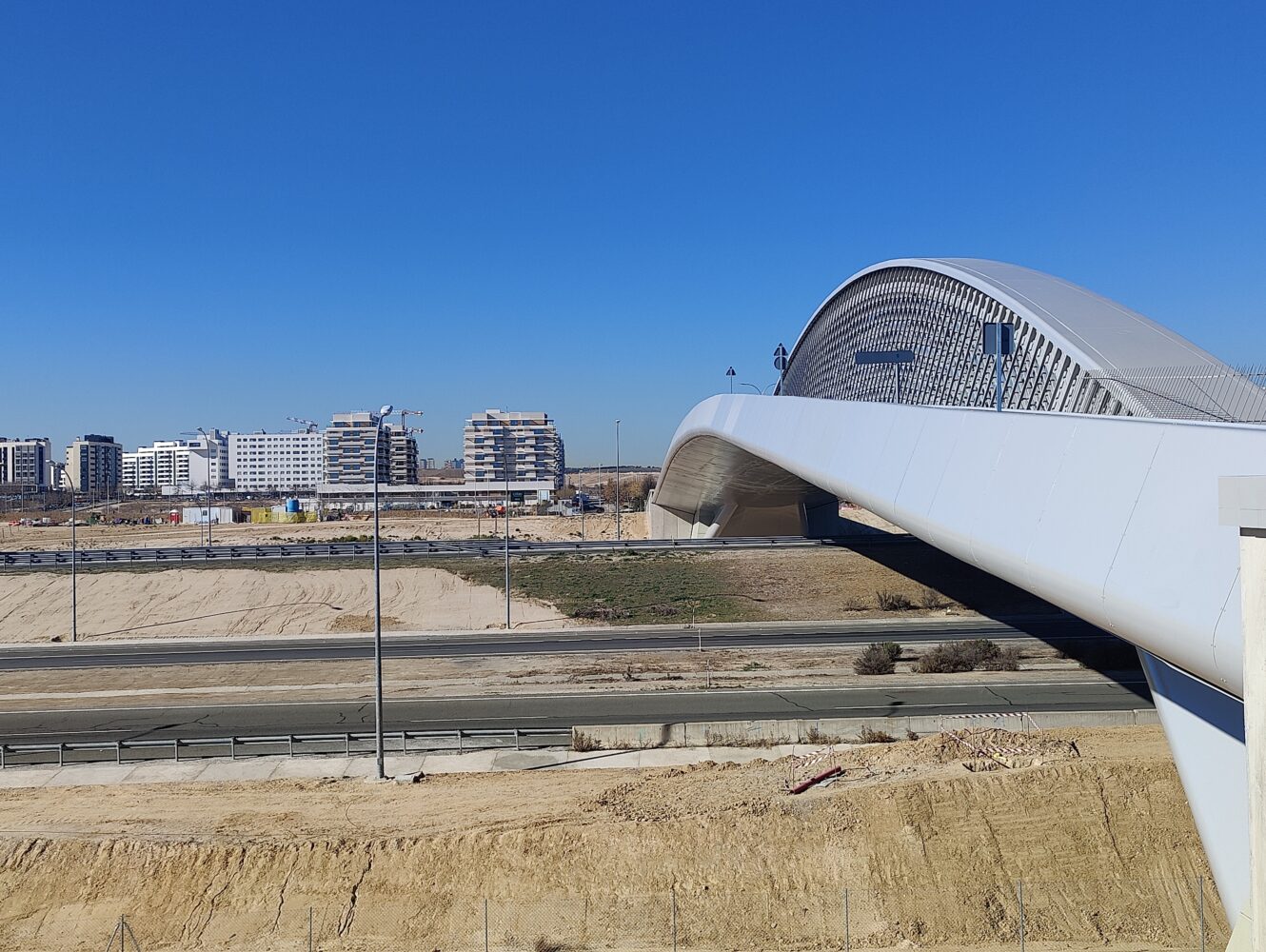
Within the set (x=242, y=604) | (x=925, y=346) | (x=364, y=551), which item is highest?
(x=925, y=346)

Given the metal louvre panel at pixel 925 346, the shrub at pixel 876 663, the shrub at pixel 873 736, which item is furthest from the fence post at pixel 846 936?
the shrub at pixel 876 663

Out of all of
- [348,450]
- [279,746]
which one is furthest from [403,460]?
[279,746]

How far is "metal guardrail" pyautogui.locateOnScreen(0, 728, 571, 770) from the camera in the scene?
75.5 feet

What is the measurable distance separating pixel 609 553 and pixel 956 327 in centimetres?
2428

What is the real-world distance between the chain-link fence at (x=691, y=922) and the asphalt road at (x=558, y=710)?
9.13 meters

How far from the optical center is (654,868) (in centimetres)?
1639

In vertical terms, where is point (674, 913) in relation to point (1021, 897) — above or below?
below

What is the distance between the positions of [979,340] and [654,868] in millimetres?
24119

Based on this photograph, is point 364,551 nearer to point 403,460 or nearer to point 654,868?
point 654,868

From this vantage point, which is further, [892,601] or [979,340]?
[892,601]

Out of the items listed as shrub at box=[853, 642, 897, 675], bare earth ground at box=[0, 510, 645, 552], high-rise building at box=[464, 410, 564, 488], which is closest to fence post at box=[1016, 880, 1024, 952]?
shrub at box=[853, 642, 897, 675]

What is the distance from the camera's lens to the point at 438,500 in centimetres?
14050

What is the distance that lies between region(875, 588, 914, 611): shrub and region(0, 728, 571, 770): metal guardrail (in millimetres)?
24446

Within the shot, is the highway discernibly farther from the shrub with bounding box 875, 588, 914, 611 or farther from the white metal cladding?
the white metal cladding
